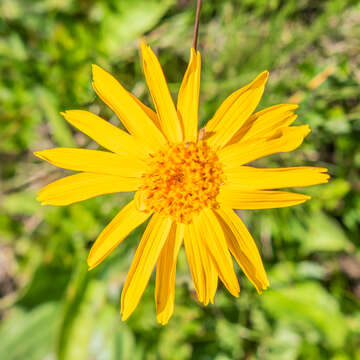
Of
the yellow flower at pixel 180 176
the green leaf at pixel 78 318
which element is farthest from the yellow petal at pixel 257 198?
the green leaf at pixel 78 318

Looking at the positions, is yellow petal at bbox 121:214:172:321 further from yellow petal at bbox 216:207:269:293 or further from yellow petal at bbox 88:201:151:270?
yellow petal at bbox 216:207:269:293

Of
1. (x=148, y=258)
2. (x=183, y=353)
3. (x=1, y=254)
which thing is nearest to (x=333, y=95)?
(x=148, y=258)

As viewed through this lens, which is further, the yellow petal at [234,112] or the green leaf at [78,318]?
the green leaf at [78,318]

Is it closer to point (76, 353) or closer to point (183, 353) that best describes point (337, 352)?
point (183, 353)

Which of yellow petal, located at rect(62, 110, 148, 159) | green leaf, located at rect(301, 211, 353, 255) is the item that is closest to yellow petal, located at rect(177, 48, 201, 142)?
yellow petal, located at rect(62, 110, 148, 159)

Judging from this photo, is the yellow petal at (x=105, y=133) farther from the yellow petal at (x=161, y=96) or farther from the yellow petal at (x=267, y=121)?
the yellow petal at (x=267, y=121)

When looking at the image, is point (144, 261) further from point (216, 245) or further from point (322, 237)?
point (322, 237)
